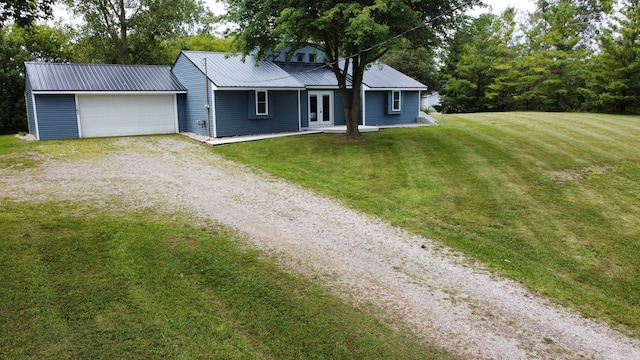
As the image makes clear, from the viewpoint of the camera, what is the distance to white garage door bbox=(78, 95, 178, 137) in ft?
61.4

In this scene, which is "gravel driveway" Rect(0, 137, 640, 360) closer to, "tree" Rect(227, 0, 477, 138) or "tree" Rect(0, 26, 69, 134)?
"tree" Rect(227, 0, 477, 138)

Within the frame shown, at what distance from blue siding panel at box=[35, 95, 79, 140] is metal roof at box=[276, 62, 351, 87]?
381 inches

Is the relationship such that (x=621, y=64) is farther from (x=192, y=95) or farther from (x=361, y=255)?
(x=361, y=255)

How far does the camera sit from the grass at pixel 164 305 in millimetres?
4191

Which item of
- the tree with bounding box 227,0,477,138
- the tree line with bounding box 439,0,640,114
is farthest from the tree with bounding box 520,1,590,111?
the tree with bounding box 227,0,477,138

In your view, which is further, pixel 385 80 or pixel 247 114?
pixel 385 80

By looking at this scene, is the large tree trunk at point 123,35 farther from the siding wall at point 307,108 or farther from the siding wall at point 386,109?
the siding wall at point 386,109

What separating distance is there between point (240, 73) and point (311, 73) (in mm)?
4366

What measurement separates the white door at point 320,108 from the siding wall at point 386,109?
193 centimetres

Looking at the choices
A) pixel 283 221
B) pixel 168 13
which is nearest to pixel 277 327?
pixel 283 221

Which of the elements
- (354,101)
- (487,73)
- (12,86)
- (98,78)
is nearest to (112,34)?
(12,86)

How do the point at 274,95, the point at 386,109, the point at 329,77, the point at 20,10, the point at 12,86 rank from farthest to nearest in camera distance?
the point at 12,86 < the point at 386,109 < the point at 329,77 < the point at 274,95 < the point at 20,10

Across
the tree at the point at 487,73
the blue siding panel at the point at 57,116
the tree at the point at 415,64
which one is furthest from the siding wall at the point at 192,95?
the tree at the point at 415,64

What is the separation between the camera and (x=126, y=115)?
64.1ft
